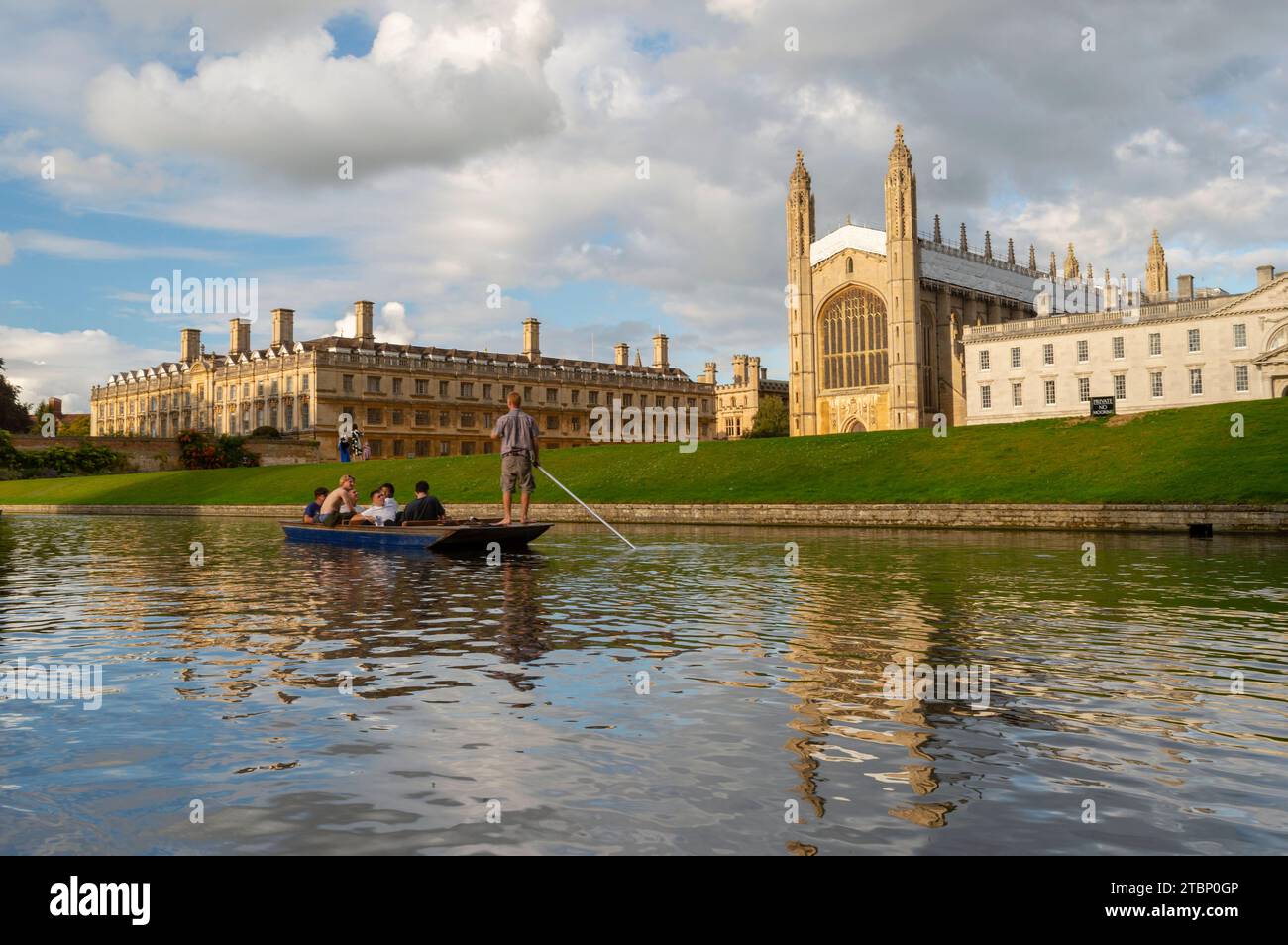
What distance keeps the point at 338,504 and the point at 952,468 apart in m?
21.3

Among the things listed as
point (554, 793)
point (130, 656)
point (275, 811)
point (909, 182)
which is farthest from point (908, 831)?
point (909, 182)

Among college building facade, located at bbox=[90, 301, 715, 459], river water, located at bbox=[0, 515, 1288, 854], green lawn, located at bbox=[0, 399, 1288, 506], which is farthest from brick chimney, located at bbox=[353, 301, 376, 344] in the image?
river water, located at bbox=[0, 515, 1288, 854]

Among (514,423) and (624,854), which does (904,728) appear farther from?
(514,423)

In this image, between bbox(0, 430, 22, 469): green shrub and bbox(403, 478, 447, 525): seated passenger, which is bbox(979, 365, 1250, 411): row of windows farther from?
bbox(0, 430, 22, 469): green shrub

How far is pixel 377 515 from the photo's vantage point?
2192cm

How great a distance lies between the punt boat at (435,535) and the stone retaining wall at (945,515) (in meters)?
13.5

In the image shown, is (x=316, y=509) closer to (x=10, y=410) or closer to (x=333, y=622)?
(x=333, y=622)

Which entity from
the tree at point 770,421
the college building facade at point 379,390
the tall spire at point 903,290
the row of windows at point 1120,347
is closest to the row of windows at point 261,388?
the college building facade at point 379,390

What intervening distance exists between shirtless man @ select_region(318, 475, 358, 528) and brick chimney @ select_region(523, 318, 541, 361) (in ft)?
280

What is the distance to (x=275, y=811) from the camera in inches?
180

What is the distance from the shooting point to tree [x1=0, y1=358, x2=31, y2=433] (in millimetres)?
81938

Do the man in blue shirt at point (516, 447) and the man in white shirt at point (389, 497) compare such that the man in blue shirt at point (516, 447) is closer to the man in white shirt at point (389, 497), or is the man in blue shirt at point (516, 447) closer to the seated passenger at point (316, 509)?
the man in white shirt at point (389, 497)

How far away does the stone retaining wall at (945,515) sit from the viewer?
2555 centimetres

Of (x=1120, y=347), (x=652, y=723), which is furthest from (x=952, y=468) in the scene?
(x=1120, y=347)
